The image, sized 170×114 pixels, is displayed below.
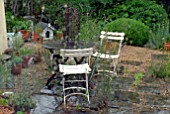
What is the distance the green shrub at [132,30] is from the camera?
8.02 metres

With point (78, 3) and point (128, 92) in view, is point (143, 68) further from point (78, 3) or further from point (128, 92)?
point (78, 3)

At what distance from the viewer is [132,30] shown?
819 cm

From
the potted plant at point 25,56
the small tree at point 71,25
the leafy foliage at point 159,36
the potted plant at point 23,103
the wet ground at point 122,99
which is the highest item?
the small tree at point 71,25

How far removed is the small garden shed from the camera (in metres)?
7.41

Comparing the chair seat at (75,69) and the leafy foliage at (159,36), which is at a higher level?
the leafy foliage at (159,36)

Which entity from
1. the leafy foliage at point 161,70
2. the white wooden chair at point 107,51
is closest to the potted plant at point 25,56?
the white wooden chair at point 107,51

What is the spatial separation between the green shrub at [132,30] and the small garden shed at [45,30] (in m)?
1.52

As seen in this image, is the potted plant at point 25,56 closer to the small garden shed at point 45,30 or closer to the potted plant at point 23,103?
the small garden shed at point 45,30

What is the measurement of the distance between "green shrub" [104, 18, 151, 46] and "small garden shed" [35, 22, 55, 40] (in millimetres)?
1520

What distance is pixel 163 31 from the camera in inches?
311

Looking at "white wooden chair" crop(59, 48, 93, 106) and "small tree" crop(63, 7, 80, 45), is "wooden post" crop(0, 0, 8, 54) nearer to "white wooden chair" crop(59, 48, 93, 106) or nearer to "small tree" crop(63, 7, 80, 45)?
"small tree" crop(63, 7, 80, 45)

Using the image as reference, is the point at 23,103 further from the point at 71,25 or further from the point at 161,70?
the point at 161,70

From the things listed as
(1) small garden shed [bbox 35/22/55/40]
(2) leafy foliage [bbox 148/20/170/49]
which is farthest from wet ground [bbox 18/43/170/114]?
(2) leafy foliage [bbox 148/20/170/49]

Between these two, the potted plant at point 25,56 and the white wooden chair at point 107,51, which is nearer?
the white wooden chair at point 107,51
